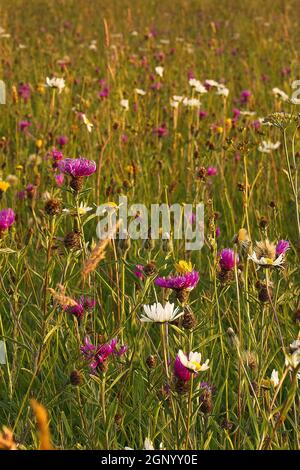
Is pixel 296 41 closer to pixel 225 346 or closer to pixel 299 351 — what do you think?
pixel 225 346

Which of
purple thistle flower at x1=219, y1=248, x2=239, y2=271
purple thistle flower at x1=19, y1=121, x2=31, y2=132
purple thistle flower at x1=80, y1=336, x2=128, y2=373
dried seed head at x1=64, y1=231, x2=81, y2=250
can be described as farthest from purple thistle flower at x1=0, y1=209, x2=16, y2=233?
purple thistle flower at x1=19, y1=121, x2=31, y2=132

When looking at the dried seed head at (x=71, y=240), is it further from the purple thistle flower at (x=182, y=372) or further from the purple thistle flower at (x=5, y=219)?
the purple thistle flower at (x=182, y=372)

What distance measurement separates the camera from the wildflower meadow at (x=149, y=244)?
4.00 ft

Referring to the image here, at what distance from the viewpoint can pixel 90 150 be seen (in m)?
2.72

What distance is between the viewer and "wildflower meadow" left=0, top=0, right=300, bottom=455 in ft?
4.00

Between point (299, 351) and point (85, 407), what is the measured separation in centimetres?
55

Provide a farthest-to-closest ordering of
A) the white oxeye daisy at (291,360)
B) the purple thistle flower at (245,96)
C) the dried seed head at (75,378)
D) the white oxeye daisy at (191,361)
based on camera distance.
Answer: the purple thistle flower at (245,96), the dried seed head at (75,378), the white oxeye daisy at (191,361), the white oxeye daisy at (291,360)

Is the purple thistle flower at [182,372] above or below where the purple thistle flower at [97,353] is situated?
below

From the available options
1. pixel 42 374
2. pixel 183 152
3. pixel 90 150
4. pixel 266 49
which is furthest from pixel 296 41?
pixel 42 374

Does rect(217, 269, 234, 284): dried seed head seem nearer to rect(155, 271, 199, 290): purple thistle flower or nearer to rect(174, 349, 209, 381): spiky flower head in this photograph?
rect(155, 271, 199, 290): purple thistle flower

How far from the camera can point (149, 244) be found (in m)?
1.52

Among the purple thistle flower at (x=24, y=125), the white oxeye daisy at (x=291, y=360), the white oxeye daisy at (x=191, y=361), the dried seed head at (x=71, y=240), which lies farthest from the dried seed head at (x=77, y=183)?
the purple thistle flower at (x=24, y=125)

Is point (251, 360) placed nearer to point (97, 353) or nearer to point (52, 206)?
point (97, 353)

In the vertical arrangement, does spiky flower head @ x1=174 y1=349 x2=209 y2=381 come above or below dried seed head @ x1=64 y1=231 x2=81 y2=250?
below
